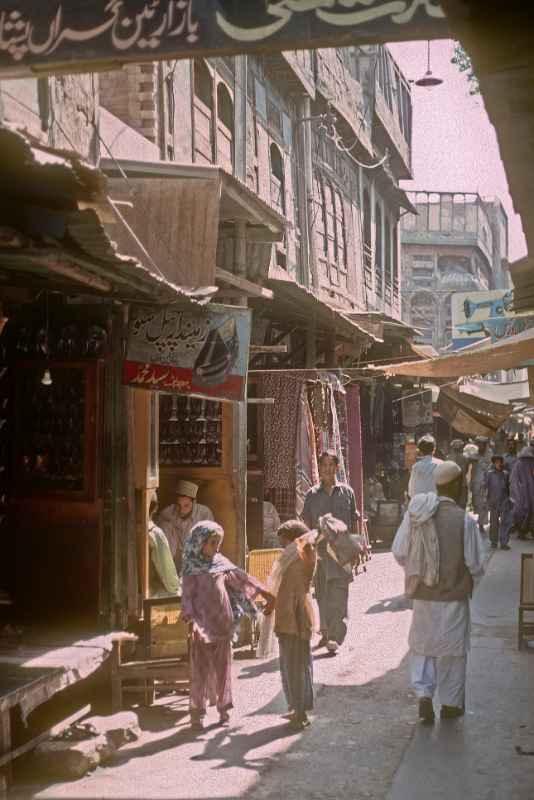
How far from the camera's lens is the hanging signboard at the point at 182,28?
5.58 meters

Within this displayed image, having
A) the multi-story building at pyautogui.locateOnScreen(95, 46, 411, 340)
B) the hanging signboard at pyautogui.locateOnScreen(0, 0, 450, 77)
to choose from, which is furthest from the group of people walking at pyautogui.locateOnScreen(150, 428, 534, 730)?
the hanging signboard at pyautogui.locateOnScreen(0, 0, 450, 77)

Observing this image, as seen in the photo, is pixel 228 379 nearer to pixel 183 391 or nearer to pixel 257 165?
pixel 183 391

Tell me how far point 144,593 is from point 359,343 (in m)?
9.66

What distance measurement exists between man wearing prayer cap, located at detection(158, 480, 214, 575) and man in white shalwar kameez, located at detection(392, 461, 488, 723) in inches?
95.3

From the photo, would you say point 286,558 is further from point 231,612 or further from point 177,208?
point 177,208

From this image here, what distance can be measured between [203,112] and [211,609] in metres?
8.52

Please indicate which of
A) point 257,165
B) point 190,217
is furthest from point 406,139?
point 190,217

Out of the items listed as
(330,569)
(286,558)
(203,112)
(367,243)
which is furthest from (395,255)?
(286,558)

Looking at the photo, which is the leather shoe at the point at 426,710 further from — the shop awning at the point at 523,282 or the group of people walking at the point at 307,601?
the shop awning at the point at 523,282

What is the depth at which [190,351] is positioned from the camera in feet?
27.6

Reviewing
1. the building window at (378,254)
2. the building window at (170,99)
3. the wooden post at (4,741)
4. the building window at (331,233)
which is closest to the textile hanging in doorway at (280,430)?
the building window at (170,99)

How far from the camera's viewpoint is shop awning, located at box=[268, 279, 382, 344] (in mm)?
11906

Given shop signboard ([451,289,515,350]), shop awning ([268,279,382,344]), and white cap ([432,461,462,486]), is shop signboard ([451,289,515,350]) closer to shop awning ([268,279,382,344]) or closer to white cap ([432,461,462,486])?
shop awning ([268,279,382,344])

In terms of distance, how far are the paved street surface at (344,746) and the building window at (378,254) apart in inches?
765
